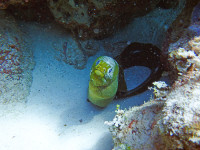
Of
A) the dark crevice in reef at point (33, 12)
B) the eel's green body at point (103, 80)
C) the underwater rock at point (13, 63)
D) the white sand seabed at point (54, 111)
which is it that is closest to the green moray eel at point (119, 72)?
the eel's green body at point (103, 80)

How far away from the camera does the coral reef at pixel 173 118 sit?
2.96 ft

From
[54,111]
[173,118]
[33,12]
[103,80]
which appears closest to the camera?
[173,118]

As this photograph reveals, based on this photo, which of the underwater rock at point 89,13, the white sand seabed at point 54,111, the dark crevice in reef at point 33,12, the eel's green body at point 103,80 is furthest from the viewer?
the dark crevice in reef at point 33,12

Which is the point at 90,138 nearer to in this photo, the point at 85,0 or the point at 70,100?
the point at 70,100

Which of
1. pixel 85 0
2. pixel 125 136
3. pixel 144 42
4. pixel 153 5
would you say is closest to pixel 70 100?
pixel 125 136

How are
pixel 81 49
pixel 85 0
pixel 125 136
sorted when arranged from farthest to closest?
1. pixel 81 49
2. pixel 85 0
3. pixel 125 136

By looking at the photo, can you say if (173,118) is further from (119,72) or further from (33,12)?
(33,12)

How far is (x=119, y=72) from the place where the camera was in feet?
11.1

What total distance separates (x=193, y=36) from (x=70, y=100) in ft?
8.42

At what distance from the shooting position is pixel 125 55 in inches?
155

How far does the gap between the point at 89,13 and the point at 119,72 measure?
1.59 metres

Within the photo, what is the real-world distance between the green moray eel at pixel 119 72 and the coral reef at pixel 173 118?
2.76 feet

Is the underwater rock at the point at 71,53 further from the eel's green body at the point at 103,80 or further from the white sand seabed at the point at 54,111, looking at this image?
the eel's green body at the point at 103,80

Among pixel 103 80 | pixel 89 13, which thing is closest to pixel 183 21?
pixel 103 80
